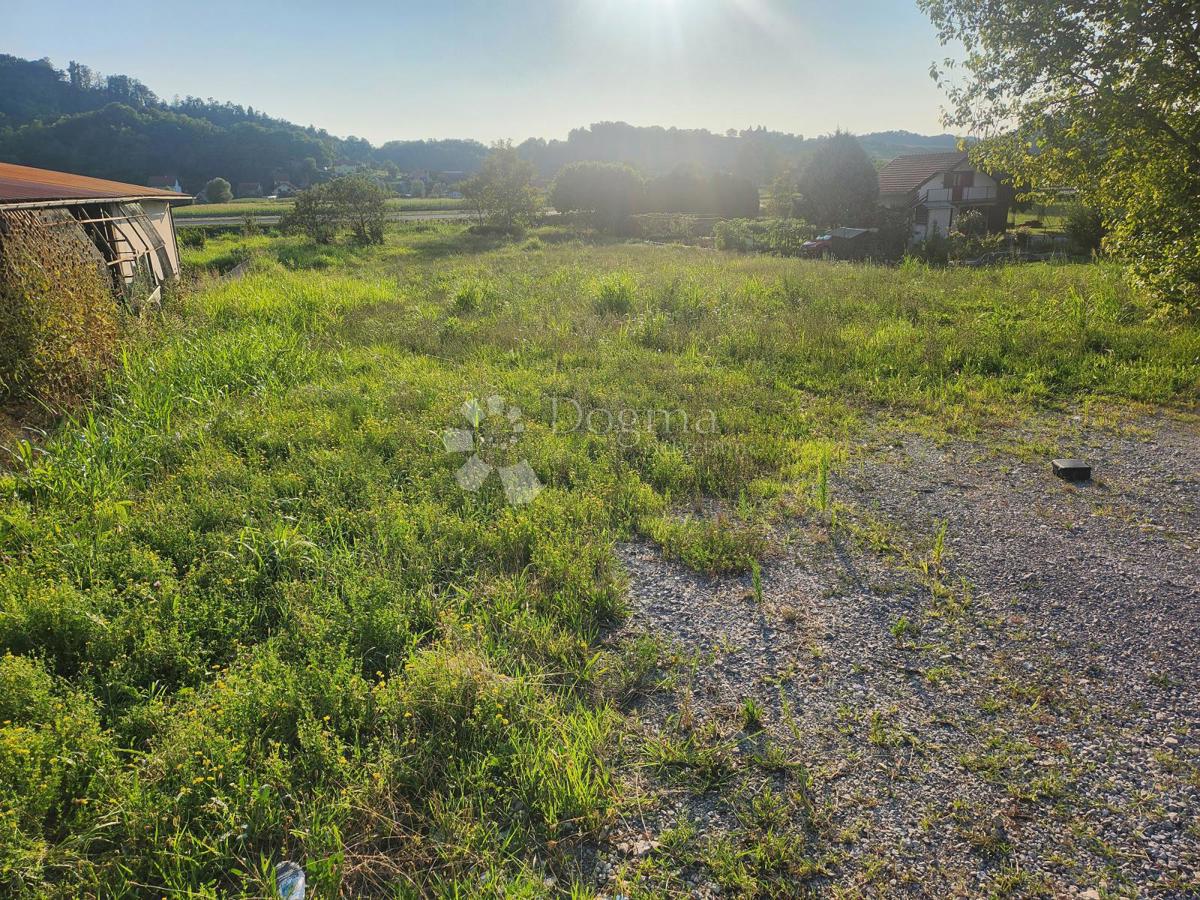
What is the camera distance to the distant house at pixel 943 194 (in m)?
36.3

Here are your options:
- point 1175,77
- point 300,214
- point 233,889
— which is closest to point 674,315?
point 1175,77

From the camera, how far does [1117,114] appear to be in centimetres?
928

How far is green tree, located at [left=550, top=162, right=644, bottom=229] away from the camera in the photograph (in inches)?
1877

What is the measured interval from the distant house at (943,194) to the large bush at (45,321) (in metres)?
38.6

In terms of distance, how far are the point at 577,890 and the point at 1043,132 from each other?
43.5 feet

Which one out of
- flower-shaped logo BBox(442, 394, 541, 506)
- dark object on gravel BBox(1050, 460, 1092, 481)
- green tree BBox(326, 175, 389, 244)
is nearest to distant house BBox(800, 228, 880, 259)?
green tree BBox(326, 175, 389, 244)

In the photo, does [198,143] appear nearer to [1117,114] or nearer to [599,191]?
[599,191]

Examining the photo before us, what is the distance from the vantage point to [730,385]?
8.37 metres

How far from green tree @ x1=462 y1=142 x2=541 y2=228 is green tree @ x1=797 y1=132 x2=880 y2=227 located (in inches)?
742

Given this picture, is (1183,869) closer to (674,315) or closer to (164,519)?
(164,519)

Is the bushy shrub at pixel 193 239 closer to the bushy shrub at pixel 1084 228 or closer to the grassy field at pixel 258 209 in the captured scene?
the grassy field at pixel 258 209

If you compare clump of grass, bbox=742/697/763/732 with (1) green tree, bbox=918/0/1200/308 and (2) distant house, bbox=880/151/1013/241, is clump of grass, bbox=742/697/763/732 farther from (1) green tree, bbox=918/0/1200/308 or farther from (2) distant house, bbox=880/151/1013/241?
(2) distant house, bbox=880/151/1013/241

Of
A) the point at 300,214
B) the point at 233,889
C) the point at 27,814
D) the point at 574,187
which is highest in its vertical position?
the point at 574,187

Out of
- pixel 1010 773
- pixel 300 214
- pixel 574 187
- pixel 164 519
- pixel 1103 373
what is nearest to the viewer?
pixel 1010 773
